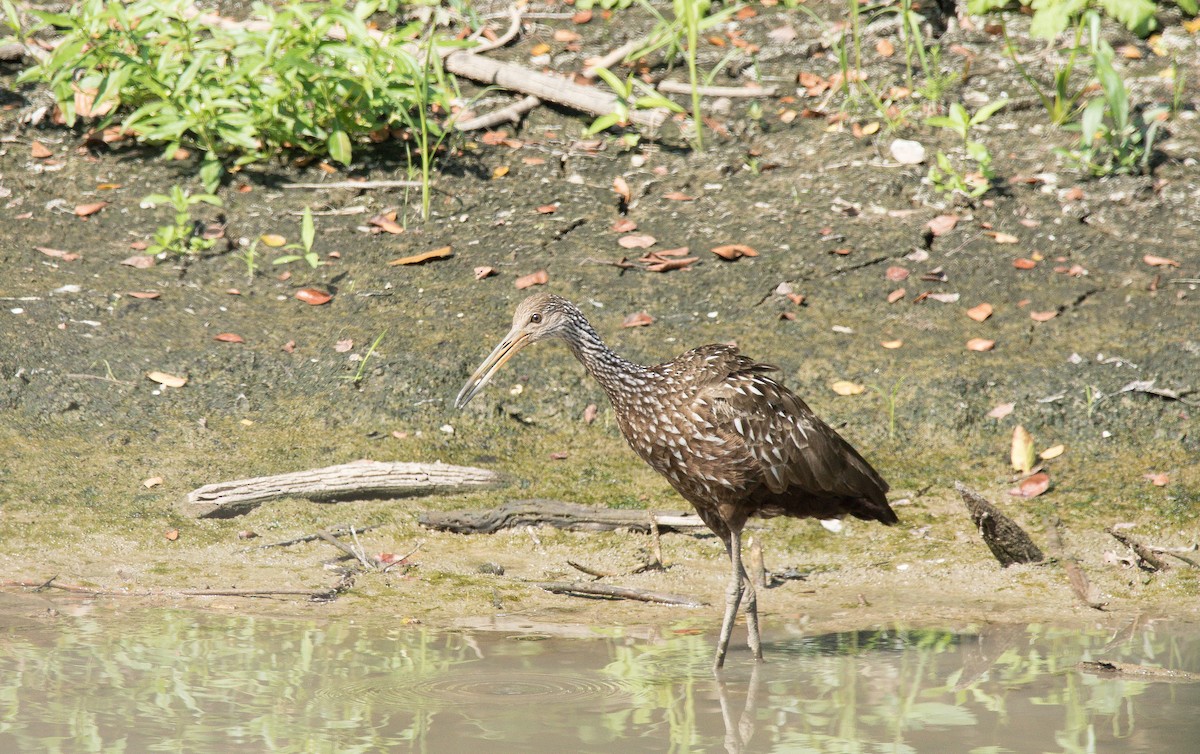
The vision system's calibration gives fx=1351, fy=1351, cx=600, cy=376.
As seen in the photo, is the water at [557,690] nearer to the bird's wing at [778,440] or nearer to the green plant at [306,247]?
the bird's wing at [778,440]

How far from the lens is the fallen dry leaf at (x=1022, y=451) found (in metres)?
5.82

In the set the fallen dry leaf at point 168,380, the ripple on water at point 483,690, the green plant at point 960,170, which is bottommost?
the ripple on water at point 483,690

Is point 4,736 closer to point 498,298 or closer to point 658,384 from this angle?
point 658,384

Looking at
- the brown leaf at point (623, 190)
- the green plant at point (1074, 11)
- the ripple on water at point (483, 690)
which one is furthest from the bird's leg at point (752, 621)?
the green plant at point (1074, 11)

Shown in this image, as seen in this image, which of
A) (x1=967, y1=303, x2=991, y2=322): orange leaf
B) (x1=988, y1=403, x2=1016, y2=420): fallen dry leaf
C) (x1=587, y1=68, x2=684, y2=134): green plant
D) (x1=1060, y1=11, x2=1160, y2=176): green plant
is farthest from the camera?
(x1=587, y1=68, x2=684, y2=134): green plant

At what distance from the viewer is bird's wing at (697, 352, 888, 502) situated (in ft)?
15.2

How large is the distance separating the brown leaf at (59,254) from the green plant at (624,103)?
3.06 metres

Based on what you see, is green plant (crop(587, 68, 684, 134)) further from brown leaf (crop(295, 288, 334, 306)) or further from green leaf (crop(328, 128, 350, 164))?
brown leaf (crop(295, 288, 334, 306))

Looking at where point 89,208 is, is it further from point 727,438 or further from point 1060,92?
point 1060,92

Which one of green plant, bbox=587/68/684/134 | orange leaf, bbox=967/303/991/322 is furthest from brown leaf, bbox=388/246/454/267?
orange leaf, bbox=967/303/991/322

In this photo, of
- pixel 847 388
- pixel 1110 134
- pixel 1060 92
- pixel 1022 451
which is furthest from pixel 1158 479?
pixel 1060 92

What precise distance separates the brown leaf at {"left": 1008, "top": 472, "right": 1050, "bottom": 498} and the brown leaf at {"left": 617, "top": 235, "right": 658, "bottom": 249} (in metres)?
2.59

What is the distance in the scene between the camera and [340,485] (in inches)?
221

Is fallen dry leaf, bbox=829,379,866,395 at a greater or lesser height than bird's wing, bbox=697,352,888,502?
lesser
